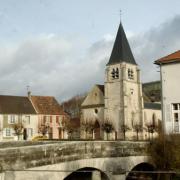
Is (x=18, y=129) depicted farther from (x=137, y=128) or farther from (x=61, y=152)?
(x=61, y=152)

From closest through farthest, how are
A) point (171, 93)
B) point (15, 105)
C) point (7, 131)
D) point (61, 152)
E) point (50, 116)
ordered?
point (61, 152) < point (171, 93) < point (7, 131) < point (15, 105) < point (50, 116)

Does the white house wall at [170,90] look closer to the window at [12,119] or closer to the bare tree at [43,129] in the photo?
the bare tree at [43,129]

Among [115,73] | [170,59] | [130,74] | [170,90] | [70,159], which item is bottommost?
[70,159]

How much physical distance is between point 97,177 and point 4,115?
158 feet

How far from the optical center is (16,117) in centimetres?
5656

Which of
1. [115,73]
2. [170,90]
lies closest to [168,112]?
[170,90]

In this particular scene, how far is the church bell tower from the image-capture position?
5891cm

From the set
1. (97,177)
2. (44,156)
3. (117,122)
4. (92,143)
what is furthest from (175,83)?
(117,122)

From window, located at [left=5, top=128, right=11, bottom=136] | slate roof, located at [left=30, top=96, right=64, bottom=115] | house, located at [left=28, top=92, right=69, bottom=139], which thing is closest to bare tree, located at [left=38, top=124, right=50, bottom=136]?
house, located at [left=28, top=92, right=69, bottom=139]

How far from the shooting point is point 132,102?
60.8 meters

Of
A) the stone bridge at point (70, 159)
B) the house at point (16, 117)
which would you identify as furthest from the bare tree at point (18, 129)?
the stone bridge at point (70, 159)

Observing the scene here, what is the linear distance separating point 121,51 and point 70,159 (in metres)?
47.9

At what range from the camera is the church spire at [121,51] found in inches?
2483

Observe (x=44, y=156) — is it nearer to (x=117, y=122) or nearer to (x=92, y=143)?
(x=92, y=143)
